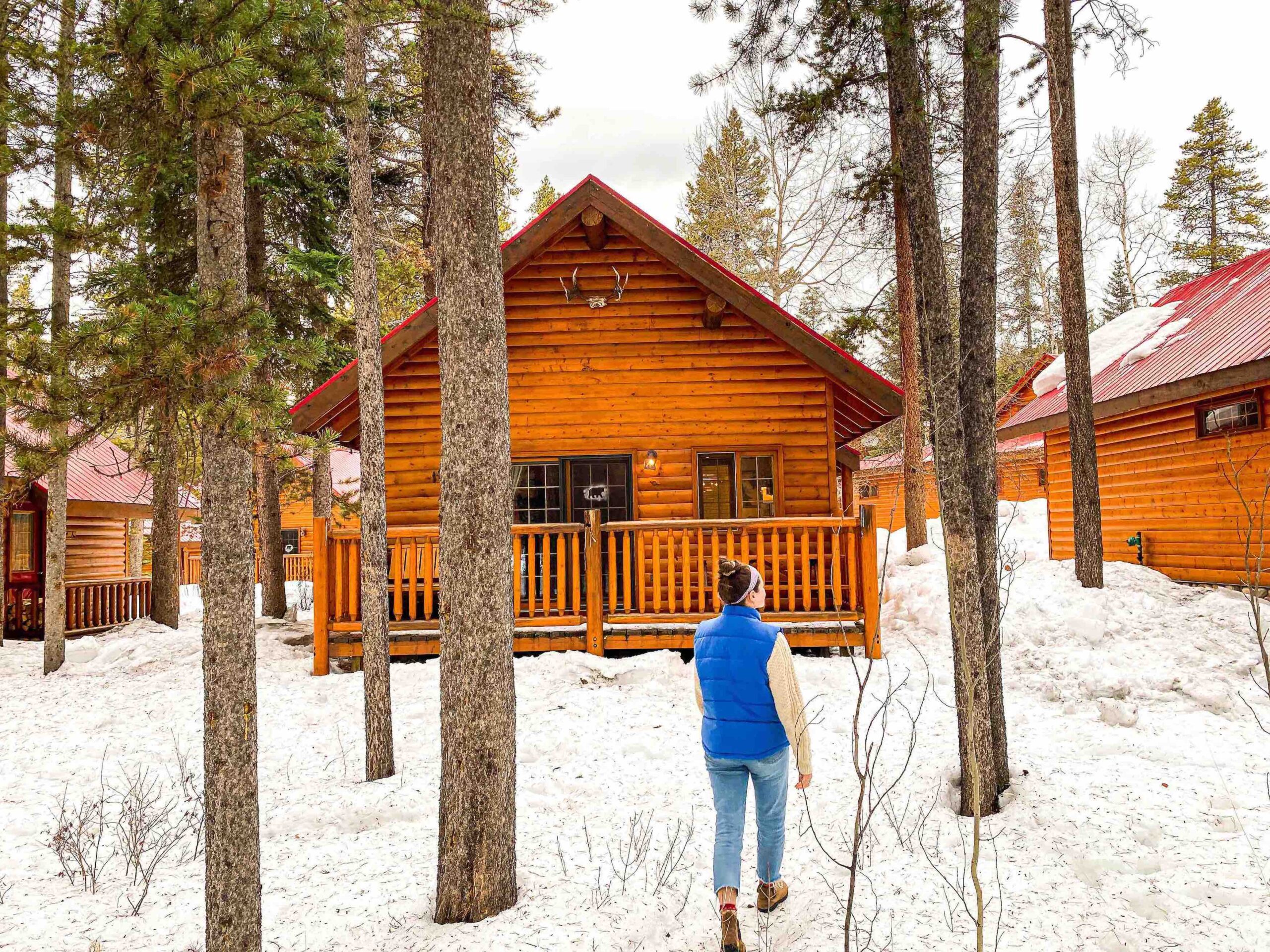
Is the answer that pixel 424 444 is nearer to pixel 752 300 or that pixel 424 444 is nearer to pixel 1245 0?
pixel 752 300

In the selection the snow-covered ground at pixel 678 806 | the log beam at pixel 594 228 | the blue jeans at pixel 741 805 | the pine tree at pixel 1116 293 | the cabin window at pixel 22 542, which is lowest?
the snow-covered ground at pixel 678 806

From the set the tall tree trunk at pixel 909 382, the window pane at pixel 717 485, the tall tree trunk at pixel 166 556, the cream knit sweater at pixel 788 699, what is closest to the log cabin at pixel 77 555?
the tall tree trunk at pixel 166 556

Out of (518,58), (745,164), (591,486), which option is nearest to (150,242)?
(518,58)

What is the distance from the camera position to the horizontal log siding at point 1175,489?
11.2 meters

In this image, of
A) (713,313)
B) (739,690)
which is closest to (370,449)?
(739,690)

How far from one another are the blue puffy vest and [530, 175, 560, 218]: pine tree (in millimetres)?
30466

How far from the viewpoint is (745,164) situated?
27.7m

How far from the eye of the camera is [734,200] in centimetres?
2667

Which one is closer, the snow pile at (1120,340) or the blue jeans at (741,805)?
the blue jeans at (741,805)

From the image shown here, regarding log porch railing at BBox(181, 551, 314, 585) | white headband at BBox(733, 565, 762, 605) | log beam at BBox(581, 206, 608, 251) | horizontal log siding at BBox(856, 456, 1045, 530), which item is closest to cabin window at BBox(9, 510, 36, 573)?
log porch railing at BBox(181, 551, 314, 585)

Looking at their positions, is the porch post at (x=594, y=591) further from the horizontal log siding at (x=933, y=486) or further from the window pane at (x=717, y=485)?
the horizontal log siding at (x=933, y=486)

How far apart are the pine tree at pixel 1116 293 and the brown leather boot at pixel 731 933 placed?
36.7 m

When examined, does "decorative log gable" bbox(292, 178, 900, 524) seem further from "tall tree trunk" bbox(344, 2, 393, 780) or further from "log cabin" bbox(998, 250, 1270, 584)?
"log cabin" bbox(998, 250, 1270, 584)

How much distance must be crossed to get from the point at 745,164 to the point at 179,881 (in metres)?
28.2
